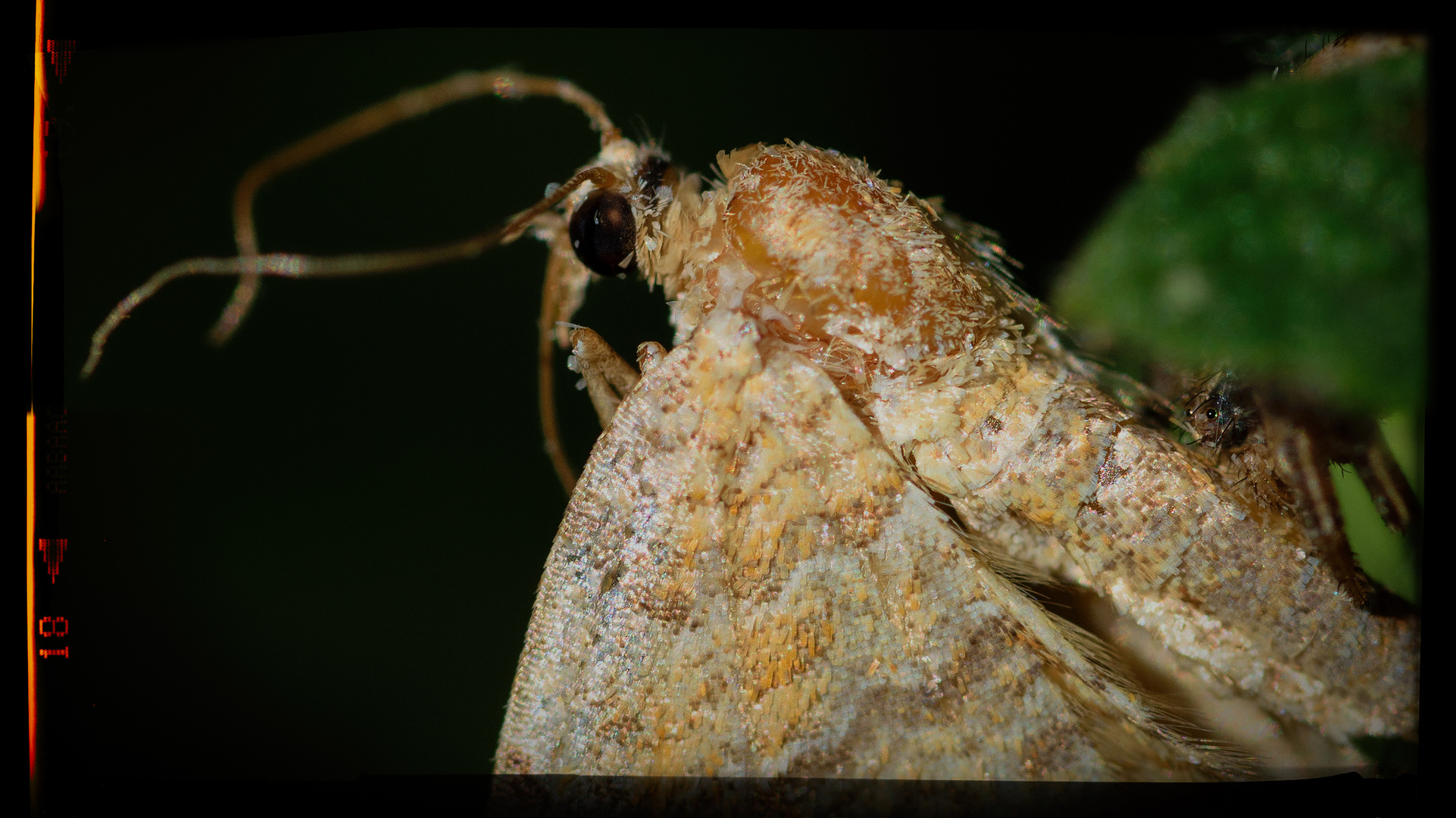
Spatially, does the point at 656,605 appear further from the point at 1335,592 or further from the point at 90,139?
the point at 90,139

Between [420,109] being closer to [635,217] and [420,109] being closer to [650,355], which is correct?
[635,217]

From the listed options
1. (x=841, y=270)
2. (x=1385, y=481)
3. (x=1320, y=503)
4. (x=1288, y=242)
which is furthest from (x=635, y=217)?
(x=1385, y=481)

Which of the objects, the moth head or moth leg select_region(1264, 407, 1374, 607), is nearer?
moth leg select_region(1264, 407, 1374, 607)

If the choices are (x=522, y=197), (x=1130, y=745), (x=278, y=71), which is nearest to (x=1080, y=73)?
(x=1130, y=745)

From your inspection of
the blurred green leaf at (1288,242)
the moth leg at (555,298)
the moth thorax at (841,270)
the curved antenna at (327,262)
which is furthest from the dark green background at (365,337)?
the blurred green leaf at (1288,242)

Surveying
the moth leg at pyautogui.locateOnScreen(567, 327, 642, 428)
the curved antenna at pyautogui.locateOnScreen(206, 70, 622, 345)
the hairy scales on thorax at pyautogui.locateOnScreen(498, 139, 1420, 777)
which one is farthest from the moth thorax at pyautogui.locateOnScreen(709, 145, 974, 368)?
the curved antenna at pyautogui.locateOnScreen(206, 70, 622, 345)

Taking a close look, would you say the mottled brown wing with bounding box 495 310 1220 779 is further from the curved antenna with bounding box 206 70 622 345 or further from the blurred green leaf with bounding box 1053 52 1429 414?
the curved antenna with bounding box 206 70 622 345
